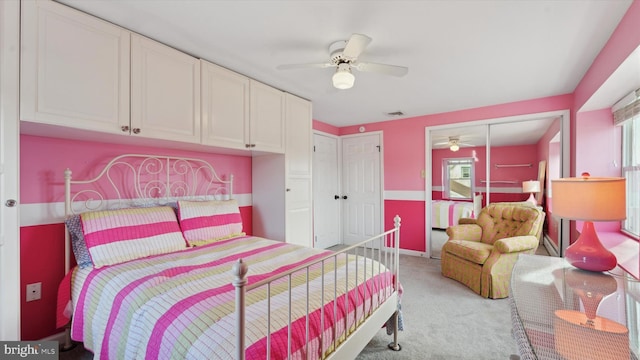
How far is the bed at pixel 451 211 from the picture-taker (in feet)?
13.2

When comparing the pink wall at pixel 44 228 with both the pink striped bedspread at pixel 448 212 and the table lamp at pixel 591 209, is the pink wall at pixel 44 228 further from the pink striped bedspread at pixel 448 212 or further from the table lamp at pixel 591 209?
the pink striped bedspread at pixel 448 212

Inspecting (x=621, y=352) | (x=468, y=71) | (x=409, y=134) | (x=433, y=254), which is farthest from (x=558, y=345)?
(x=409, y=134)

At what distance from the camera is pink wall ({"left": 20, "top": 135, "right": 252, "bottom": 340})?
1.87m

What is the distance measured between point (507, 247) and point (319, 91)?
2635 mm

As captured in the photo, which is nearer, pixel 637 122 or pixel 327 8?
pixel 327 8

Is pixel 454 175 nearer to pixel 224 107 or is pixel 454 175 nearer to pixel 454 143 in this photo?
pixel 454 143

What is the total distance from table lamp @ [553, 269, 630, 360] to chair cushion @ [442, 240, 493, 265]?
167 cm

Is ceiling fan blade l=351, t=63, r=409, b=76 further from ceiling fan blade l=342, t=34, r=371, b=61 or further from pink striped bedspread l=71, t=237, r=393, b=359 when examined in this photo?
pink striped bedspread l=71, t=237, r=393, b=359

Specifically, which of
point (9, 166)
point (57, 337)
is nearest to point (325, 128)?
point (9, 166)

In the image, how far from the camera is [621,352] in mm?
904

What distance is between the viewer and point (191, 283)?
152cm

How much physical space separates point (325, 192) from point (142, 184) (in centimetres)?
298

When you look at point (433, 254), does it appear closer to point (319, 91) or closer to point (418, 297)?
point (418, 297)

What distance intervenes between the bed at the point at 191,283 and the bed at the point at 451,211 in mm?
2609
